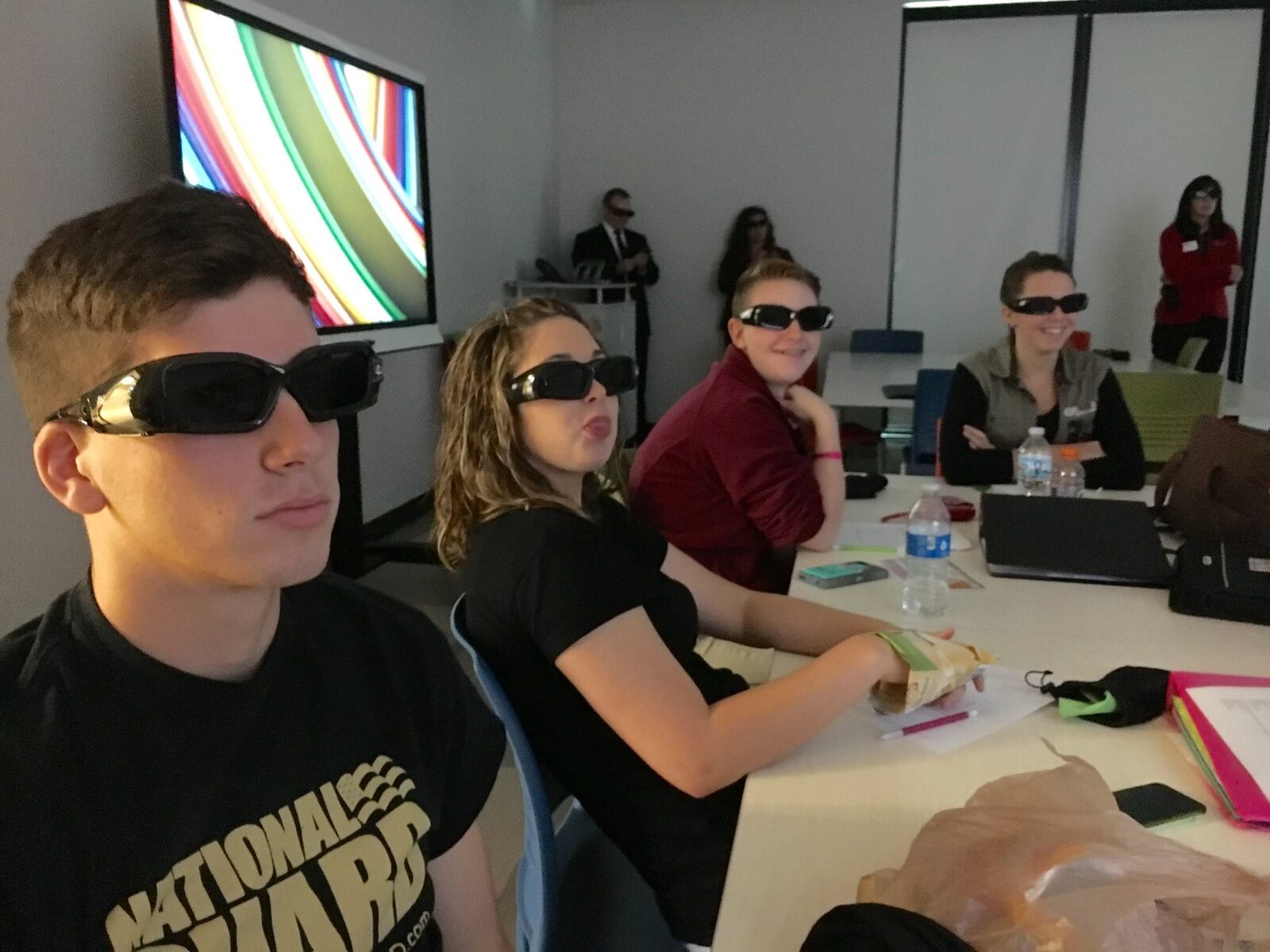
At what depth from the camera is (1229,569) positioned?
1.59m

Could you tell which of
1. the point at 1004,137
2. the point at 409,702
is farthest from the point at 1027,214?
the point at 409,702

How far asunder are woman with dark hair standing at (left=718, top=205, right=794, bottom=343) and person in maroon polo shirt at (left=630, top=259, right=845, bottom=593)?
4.67m

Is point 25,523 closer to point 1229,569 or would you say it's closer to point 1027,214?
point 1229,569

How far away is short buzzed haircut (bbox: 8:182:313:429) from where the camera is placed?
0.73 m

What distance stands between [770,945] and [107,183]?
9.43 ft

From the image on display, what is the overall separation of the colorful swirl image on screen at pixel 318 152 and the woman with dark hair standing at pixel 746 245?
324 cm

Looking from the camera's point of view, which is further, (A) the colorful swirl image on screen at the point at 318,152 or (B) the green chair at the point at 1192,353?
(B) the green chair at the point at 1192,353

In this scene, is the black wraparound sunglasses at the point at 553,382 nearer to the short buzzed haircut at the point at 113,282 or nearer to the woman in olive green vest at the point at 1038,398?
the short buzzed haircut at the point at 113,282

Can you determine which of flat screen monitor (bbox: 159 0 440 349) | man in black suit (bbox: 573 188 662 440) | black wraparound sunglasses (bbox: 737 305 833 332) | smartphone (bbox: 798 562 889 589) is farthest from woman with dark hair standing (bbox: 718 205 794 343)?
smartphone (bbox: 798 562 889 589)

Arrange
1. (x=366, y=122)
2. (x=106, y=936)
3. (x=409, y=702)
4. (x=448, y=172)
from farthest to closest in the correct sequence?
(x=448, y=172)
(x=366, y=122)
(x=409, y=702)
(x=106, y=936)

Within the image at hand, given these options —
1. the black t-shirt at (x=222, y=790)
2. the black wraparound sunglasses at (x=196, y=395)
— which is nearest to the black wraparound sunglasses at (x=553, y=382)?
the black t-shirt at (x=222, y=790)

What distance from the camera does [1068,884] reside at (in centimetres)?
72

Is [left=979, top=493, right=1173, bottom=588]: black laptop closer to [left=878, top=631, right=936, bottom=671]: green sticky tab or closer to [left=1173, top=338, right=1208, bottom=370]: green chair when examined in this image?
[left=878, top=631, right=936, bottom=671]: green sticky tab

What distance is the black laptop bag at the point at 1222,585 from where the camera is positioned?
1.53m
